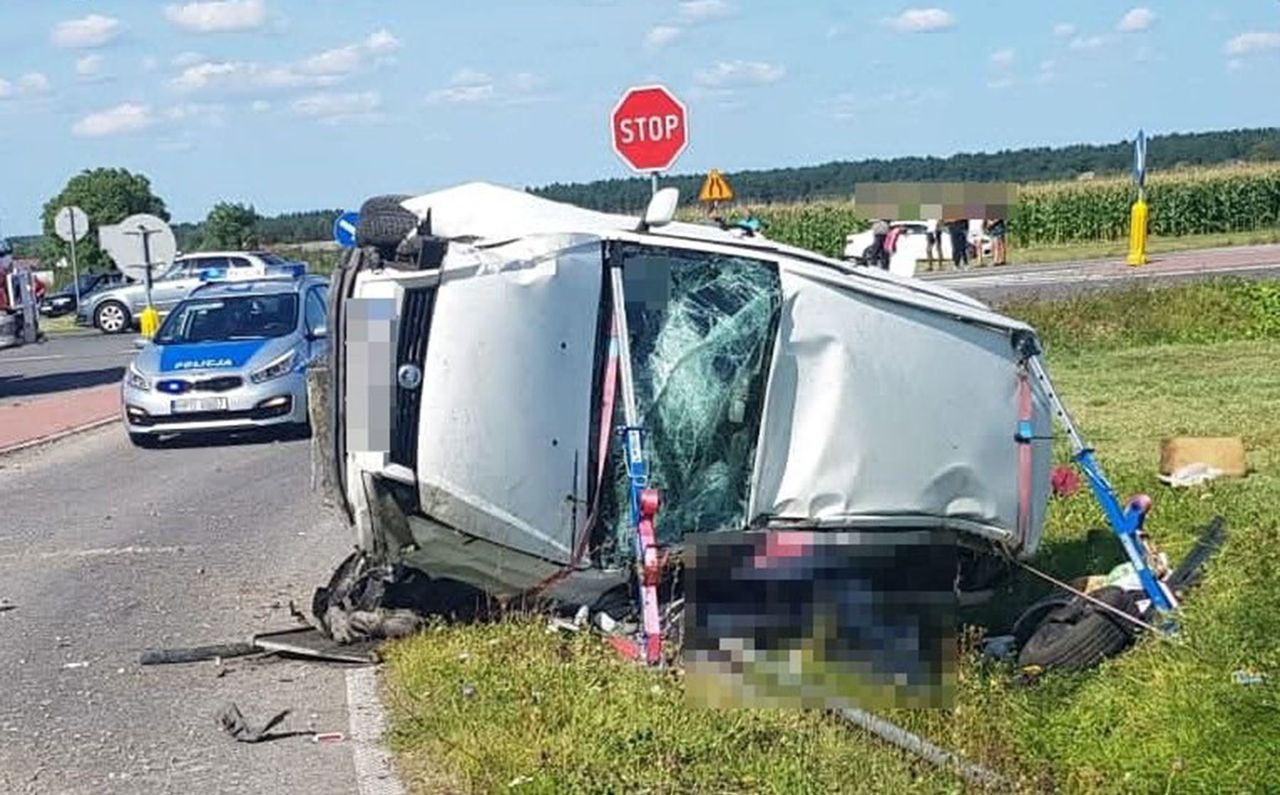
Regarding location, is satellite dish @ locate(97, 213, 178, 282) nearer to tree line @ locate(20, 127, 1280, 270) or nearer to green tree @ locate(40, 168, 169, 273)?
tree line @ locate(20, 127, 1280, 270)

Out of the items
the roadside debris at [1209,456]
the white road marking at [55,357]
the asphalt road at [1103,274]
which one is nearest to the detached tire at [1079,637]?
the roadside debris at [1209,456]

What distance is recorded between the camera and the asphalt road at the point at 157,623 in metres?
6.77

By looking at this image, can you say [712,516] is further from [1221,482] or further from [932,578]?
[1221,482]

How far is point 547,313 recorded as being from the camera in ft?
24.1

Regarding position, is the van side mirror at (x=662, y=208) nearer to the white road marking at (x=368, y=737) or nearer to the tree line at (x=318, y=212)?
the white road marking at (x=368, y=737)

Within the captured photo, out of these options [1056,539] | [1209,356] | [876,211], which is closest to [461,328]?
[876,211]

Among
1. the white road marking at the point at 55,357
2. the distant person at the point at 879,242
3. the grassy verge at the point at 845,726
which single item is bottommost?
the white road marking at the point at 55,357

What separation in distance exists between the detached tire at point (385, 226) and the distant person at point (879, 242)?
9.05 feet

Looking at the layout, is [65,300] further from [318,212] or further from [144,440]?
[144,440]

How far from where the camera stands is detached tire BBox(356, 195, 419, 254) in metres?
7.86

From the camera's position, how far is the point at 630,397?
24.5 feet

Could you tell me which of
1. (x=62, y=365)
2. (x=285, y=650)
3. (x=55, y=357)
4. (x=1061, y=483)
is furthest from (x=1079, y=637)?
(x=55, y=357)

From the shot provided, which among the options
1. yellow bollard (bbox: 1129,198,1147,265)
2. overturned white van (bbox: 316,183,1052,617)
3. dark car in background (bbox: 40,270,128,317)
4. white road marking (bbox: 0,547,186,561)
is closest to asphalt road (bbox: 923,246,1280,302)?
yellow bollard (bbox: 1129,198,1147,265)

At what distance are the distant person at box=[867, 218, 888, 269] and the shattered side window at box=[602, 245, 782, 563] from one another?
203 cm
